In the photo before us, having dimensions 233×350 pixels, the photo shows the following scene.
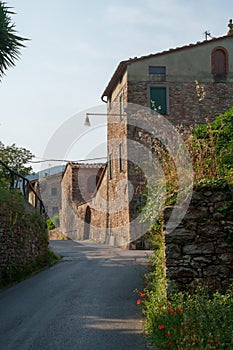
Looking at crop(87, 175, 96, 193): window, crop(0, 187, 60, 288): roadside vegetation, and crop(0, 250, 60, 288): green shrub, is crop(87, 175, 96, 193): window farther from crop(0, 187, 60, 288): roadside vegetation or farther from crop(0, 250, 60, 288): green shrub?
crop(0, 250, 60, 288): green shrub

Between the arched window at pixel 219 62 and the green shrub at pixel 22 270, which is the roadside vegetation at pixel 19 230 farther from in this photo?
the arched window at pixel 219 62

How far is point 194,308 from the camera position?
6.23m

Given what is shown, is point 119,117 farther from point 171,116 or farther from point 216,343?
point 216,343

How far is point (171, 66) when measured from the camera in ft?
73.2

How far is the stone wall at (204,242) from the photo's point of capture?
23.3 feet

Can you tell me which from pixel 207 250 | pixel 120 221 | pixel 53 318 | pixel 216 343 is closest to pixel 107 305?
pixel 53 318

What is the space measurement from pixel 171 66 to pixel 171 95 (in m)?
1.42

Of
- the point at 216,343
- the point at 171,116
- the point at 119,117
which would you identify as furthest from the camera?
the point at 119,117

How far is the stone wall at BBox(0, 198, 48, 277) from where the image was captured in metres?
11.7

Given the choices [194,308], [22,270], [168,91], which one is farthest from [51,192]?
[194,308]

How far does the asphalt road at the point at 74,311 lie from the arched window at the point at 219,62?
12736 mm

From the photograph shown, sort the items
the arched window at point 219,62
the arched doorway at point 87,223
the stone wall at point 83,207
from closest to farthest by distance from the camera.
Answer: the arched window at point 219,62, the stone wall at point 83,207, the arched doorway at point 87,223

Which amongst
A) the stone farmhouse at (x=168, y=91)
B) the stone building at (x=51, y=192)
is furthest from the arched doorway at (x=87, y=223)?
the stone building at (x=51, y=192)

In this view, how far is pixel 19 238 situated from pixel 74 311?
17.2 feet
